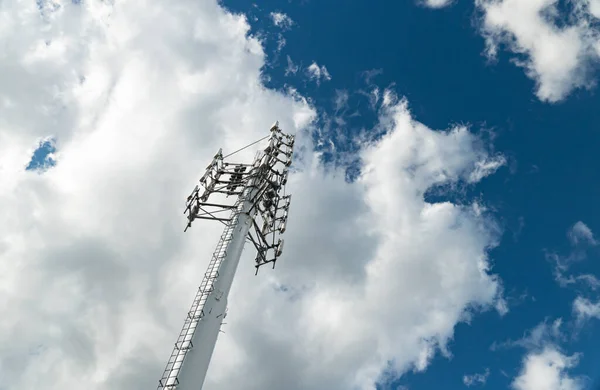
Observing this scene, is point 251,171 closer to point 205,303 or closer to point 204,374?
point 205,303

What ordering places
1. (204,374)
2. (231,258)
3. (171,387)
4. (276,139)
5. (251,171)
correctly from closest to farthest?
(171,387)
(204,374)
(231,258)
(251,171)
(276,139)

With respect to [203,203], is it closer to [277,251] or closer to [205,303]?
[277,251]

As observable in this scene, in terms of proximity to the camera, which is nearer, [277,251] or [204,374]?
[204,374]

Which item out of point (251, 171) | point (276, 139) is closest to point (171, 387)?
point (251, 171)

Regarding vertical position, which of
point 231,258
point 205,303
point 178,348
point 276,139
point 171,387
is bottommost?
point 171,387

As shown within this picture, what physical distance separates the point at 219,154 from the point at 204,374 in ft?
68.6

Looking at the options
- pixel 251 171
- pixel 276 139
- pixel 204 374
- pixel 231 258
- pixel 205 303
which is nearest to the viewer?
pixel 204 374

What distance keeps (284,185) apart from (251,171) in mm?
3153

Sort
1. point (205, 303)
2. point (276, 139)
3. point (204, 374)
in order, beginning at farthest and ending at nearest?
point (276, 139), point (205, 303), point (204, 374)

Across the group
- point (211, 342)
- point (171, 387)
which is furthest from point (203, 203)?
point (171, 387)

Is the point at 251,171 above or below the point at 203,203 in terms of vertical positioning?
above

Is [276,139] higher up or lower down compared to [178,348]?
higher up

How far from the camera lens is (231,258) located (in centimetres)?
3005

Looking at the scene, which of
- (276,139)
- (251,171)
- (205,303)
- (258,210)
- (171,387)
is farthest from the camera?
(276,139)
